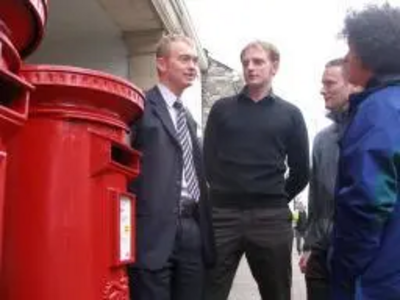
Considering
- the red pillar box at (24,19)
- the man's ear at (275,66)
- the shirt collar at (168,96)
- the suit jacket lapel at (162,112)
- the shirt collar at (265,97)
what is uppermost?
the man's ear at (275,66)

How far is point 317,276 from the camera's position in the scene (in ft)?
12.2

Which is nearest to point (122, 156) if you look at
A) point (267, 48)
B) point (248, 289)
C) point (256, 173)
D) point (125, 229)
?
point (125, 229)

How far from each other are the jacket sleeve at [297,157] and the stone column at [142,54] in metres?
2.55

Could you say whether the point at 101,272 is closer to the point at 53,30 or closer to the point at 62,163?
the point at 62,163

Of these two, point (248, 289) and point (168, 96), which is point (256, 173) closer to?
point (168, 96)

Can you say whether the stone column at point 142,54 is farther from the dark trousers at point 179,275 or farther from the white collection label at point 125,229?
the white collection label at point 125,229

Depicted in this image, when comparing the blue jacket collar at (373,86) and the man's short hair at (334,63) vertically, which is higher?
the man's short hair at (334,63)

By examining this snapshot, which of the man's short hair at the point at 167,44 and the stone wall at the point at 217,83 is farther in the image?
the stone wall at the point at 217,83

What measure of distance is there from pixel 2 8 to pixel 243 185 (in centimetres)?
228

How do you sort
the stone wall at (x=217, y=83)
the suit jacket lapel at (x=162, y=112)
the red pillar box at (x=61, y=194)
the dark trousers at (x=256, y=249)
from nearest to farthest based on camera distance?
the red pillar box at (x=61, y=194) → the suit jacket lapel at (x=162, y=112) → the dark trousers at (x=256, y=249) → the stone wall at (x=217, y=83)

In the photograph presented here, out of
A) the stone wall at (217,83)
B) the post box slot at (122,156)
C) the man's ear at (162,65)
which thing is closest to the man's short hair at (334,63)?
the man's ear at (162,65)

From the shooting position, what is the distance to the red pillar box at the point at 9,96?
5.12ft

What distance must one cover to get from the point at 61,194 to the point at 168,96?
3.54ft

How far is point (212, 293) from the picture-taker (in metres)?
3.72
